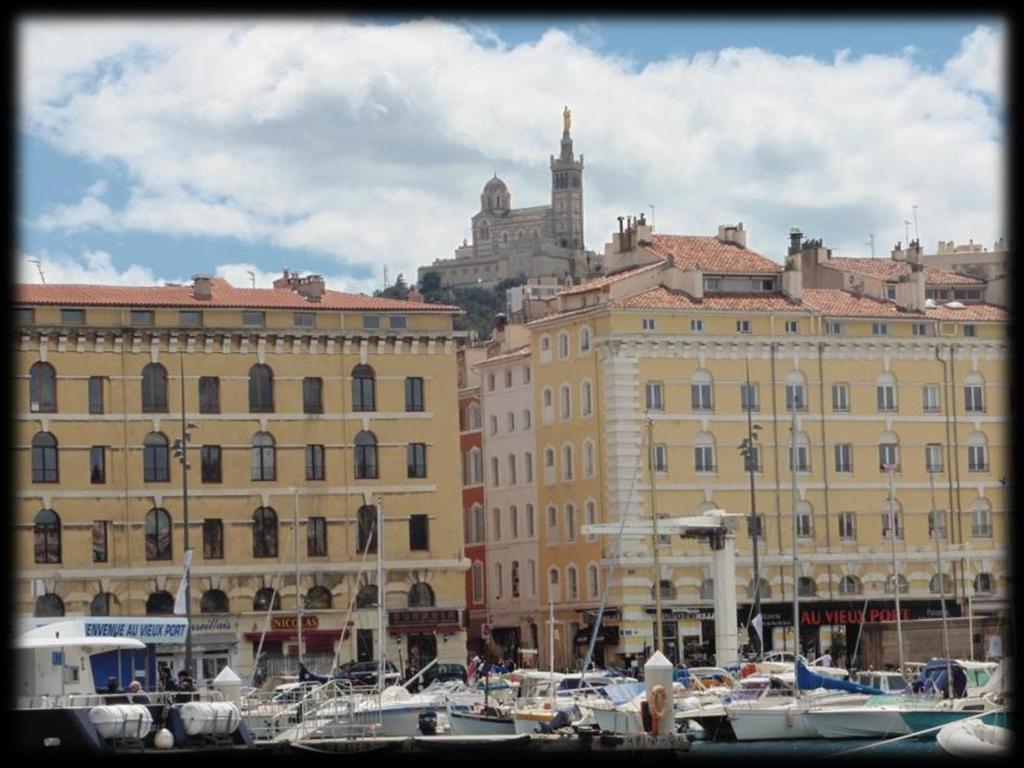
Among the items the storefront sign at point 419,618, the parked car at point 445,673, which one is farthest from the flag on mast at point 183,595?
the storefront sign at point 419,618

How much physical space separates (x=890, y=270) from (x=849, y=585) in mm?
15799

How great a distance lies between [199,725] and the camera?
4219cm

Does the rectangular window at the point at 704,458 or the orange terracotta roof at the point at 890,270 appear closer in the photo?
the rectangular window at the point at 704,458

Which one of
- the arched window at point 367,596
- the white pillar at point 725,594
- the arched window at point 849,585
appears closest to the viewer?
the white pillar at point 725,594

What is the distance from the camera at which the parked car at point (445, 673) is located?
239 feet

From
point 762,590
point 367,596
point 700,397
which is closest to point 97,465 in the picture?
point 367,596

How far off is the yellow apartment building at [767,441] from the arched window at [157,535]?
53.6ft

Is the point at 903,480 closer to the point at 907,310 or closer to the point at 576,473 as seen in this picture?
the point at 907,310

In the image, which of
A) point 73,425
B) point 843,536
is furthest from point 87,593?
point 843,536

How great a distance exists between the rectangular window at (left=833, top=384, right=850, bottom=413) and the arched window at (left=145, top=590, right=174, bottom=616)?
90.9 feet

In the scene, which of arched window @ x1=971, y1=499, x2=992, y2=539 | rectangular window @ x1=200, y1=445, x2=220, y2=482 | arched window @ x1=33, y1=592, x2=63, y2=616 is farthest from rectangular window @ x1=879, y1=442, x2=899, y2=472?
arched window @ x1=33, y1=592, x2=63, y2=616

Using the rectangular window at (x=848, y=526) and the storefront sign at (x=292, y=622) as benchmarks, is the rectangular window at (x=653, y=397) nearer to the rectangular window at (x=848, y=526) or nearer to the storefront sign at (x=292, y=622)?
the rectangular window at (x=848, y=526)

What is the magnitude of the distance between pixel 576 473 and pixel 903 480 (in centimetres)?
1317

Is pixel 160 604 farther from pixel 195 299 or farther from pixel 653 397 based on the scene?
pixel 653 397
